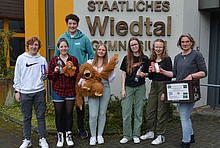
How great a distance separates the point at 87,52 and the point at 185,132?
7.19ft

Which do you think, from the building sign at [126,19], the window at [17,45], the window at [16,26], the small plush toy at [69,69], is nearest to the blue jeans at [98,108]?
the small plush toy at [69,69]

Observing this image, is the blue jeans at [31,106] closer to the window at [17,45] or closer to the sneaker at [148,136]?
the sneaker at [148,136]

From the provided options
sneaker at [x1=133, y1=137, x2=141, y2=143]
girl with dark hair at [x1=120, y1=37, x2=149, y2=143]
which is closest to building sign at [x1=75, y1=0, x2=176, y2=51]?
girl with dark hair at [x1=120, y1=37, x2=149, y2=143]

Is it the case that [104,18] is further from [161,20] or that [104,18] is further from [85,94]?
[85,94]

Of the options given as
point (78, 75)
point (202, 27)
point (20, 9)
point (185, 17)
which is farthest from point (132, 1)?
point (20, 9)

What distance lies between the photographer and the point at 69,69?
4348mm

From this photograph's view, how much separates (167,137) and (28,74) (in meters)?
2.76

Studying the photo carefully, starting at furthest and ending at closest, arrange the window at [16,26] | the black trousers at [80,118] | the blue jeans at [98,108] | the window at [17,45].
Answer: the window at [16,26] < the window at [17,45] < the black trousers at [80,118] < the blue jeans at [98,108]

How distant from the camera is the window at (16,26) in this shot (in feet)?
45.0

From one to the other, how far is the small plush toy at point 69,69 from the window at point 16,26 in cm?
1043

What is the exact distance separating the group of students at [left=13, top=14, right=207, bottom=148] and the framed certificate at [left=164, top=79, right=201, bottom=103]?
0.12 meters

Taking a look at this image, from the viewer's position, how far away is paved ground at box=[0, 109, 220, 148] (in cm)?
470

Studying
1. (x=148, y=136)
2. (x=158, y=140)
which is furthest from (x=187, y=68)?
(x=148, y=136)

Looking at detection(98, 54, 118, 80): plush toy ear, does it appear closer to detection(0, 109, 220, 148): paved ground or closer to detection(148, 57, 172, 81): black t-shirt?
detection(148, 57, 172, 81): black t-shirt
